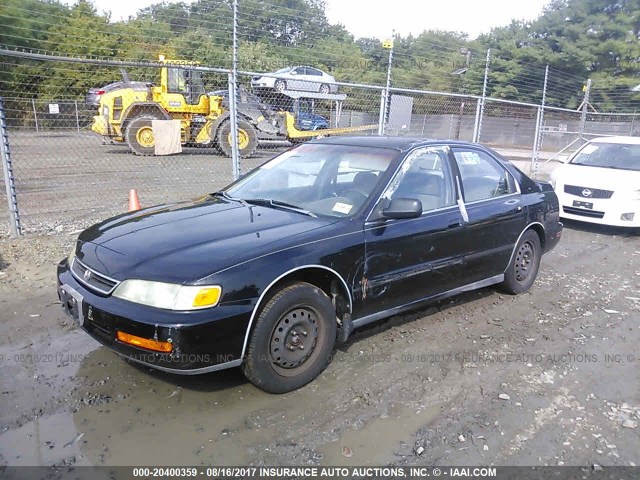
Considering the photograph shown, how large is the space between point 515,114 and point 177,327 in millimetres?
33672

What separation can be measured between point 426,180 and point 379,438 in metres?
2.14

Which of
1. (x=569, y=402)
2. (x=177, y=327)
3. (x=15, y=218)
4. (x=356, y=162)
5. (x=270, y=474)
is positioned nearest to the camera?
(x=270, y=474)

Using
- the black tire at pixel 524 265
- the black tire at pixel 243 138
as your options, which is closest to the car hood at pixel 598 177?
the black tire at pixel 524 265

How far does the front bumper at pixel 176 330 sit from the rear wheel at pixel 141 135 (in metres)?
13.5

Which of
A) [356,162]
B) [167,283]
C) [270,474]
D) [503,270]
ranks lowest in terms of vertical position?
[270,474]

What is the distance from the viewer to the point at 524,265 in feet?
17.2

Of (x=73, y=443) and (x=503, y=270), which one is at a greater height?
(x=503, y=270)

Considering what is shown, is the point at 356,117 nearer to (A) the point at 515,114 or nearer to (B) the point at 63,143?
(B) the point at 63,143

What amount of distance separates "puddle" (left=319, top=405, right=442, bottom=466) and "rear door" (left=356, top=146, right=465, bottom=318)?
2.64 ft

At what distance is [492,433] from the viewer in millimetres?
2939

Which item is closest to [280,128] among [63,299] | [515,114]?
[63,299]

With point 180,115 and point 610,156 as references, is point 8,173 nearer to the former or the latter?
point 610,156

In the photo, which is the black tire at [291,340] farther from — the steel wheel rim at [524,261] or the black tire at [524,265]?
the steel wheel rim at [524,261]

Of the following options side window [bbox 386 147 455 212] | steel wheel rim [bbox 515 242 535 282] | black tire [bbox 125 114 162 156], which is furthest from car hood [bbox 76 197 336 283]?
black tire [bbox 125 114 162 156]
